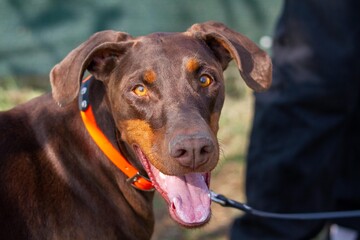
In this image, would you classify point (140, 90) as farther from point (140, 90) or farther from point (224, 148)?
point (224, 148)

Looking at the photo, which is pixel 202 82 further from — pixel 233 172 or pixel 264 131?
pixel 233 172

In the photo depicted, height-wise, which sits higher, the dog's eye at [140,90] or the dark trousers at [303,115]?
the dog's eye at [140,90]

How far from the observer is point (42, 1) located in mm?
6676

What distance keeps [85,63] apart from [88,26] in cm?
356

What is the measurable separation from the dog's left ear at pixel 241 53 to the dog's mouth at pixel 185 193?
524 mm

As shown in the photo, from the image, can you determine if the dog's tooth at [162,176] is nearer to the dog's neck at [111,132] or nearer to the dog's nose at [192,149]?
the dog's neck at [111,132]

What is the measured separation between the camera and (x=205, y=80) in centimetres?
345

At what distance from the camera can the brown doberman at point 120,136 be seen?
3285mm

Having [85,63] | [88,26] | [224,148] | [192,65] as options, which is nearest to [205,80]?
[192,65]

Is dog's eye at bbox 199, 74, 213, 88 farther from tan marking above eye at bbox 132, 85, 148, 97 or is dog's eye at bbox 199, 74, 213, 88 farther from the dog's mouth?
the dog's mouth

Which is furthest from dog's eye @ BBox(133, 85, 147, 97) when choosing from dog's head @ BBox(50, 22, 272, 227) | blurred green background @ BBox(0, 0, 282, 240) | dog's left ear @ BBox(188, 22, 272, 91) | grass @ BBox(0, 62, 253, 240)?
blurred green background @ BBox(0, 0, 282, 240)

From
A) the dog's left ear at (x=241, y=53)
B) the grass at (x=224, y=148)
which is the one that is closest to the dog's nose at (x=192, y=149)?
the dog's left ear at (x=241, y=53)

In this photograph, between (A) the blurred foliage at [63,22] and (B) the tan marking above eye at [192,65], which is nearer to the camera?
(B) the tan marking above eye at [192,65]

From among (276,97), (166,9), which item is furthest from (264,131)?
(166,9)
